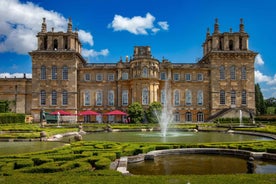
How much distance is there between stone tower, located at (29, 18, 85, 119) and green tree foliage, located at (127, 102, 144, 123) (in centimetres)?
943

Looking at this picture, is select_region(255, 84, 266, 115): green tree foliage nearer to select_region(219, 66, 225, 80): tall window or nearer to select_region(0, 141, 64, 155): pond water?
select_region(219, 66, 225, 80): tall window

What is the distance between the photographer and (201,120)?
143 ft

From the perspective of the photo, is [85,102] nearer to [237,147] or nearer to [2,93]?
[2,93]

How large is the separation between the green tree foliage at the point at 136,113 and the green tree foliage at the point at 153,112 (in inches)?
37.0

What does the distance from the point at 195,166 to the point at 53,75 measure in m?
34.9

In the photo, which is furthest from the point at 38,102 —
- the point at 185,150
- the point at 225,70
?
the point at 185,150

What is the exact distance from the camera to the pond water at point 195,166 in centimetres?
966

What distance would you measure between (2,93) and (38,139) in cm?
2933

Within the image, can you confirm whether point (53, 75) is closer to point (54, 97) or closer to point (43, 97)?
point (54, 97)

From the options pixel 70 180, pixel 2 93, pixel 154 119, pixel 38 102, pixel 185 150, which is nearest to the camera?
pixel 70 180

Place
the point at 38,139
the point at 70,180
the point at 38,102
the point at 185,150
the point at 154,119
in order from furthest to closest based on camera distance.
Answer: the point at 38,102 → the point at 154,119 → the point at 38,139 → the point at 185,150 → the point at 70,180

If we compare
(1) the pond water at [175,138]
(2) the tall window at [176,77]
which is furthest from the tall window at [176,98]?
(1) the pond water at [175,138]

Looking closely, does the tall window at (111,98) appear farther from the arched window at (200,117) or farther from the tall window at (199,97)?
the arched window at (200,117)

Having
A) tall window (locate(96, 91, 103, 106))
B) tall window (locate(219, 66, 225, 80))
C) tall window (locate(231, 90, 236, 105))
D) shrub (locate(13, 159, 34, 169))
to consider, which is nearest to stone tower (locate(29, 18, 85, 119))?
tall window (locate(96, 91, 103, 106))
